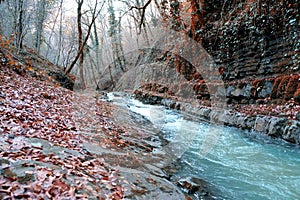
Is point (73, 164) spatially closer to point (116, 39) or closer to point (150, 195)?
point (150, 195)

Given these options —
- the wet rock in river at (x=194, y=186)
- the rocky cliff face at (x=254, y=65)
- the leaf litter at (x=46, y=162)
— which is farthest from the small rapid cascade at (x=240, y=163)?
the leaf litter at (x=46, y=162)

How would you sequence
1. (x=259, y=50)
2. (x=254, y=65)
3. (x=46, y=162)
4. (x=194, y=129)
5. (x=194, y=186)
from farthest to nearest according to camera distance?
(x=254, y=65)
(x=259, y=50)
(x=194, y=129)
(x=194, y=186)
(x=46, y=162)

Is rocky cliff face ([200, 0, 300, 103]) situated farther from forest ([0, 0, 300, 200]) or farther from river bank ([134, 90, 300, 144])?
river bank ([134, 90, 300, 144])

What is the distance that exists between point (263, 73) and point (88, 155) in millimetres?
9262

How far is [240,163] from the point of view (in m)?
5.44

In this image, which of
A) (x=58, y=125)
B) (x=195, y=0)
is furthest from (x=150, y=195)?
(x=195, y=0)

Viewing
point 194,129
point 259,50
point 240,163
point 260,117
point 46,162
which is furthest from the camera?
point 259,50

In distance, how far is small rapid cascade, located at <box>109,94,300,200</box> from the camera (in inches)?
162

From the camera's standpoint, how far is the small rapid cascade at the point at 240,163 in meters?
4.11

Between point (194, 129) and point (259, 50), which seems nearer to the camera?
point (194, 129)

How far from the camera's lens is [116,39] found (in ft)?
102

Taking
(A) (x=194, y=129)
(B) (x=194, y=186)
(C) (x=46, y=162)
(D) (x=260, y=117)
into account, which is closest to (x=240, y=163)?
(B) (x=194, y=186)

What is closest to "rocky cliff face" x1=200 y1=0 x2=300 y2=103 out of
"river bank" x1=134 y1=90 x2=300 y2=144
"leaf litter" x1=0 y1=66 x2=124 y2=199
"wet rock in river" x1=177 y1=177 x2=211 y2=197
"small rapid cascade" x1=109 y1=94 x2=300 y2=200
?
"river bank" x1=134 y1=90 x2=300 y2=144

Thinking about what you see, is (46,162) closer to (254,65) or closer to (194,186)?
(194,186)
